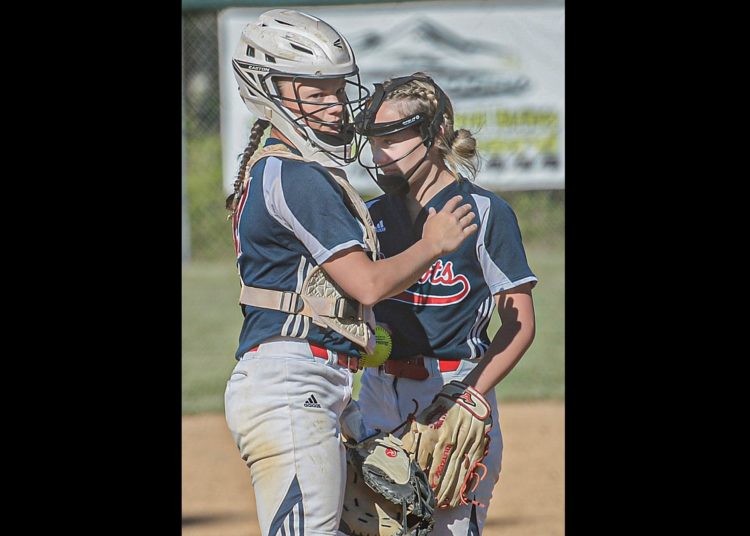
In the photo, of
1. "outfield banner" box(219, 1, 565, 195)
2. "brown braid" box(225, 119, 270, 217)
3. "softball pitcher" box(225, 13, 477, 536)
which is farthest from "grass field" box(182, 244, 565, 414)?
"softball pitcher" box(225, 13, 477, 536)

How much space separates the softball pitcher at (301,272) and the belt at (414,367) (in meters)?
0.38

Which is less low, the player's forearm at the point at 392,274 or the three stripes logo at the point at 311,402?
the player's forearm at the point at 392,274

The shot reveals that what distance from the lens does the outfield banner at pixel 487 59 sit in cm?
663

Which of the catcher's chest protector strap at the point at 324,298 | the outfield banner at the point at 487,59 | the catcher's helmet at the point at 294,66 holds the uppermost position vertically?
the outfield banner at the point at 487,59

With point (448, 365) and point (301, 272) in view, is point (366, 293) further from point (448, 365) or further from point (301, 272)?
point (448, 365)

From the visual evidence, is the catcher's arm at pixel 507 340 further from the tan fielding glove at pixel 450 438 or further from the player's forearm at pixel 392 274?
the player's forearm at pixel 392 274

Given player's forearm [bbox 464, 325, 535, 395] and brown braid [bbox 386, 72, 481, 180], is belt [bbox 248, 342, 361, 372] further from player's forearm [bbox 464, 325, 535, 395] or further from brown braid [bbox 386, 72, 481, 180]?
brown braid [bbox 386, 72, 481, 180]

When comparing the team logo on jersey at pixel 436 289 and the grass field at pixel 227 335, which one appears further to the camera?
the grass field at pixel 227 335

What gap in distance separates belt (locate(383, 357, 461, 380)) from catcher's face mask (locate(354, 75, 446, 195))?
65 cm

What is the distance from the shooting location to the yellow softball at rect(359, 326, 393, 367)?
3.23 m

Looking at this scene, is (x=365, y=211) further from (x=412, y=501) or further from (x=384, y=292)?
(x=412, y=501)

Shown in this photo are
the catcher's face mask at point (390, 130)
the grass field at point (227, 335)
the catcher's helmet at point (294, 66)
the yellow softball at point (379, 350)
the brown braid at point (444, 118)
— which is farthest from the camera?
the grass field at point (227, 335)

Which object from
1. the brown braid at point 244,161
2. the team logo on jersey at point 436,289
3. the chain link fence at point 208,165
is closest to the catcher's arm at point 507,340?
the team logo on jersey at point 436,289

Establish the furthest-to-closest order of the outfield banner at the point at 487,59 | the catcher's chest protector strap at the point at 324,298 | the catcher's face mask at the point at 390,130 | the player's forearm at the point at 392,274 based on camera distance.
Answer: the outfield banner at the point at 487,59
the catcher's face mask at the point at 390,130
the catcher's chest protector strap at the point at 324,298
the player's forearm at the point at 392,274
